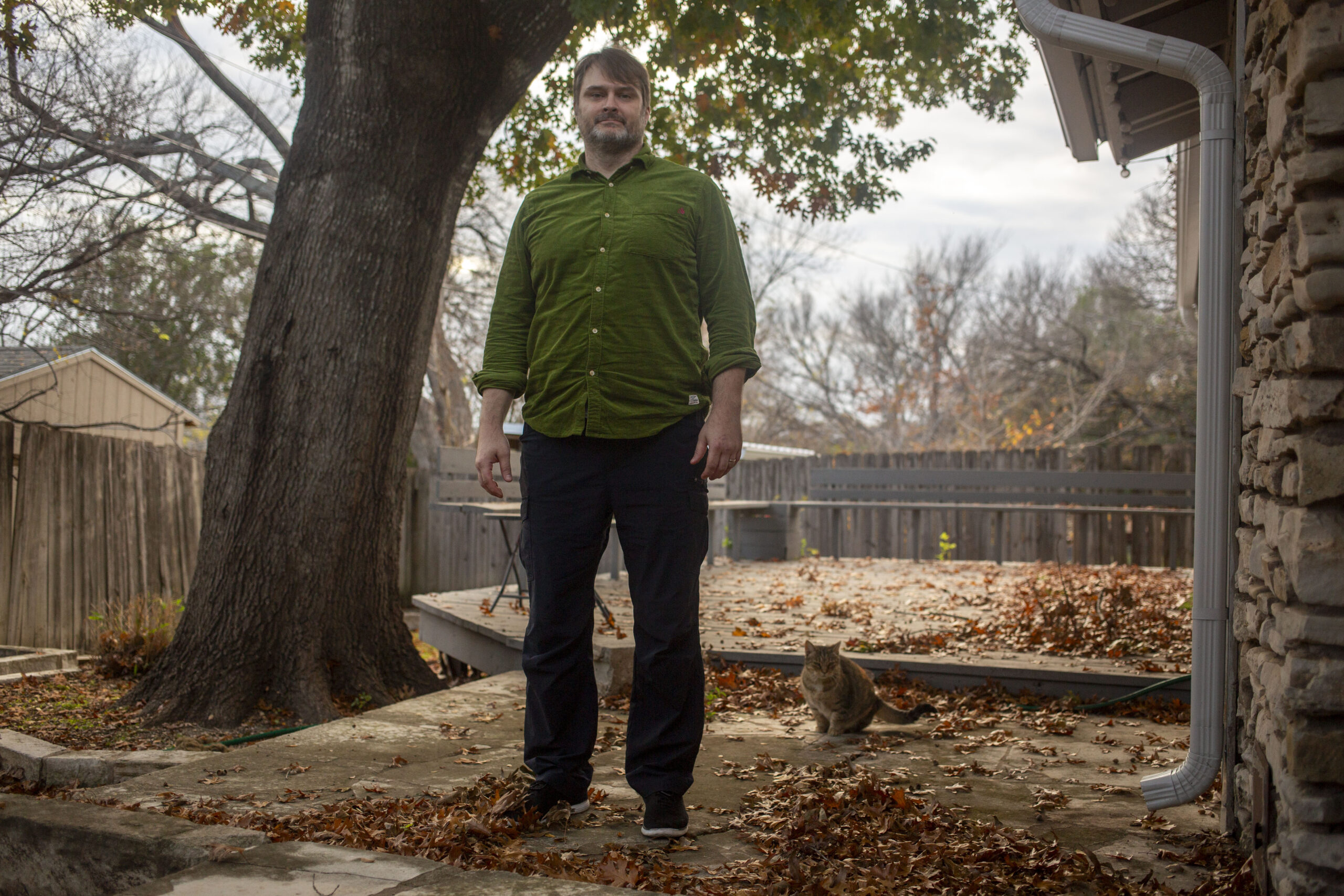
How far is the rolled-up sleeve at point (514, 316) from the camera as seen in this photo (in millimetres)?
2844

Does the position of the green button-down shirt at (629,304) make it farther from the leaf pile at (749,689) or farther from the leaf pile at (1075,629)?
the leaf pile at (1075,629)

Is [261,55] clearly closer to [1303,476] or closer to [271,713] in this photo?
[271,713]

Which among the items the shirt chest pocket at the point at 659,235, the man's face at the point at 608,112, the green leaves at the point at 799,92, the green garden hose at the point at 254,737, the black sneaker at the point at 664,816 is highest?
the green leaves at the point at 799,92

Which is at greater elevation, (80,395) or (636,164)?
(636,164)

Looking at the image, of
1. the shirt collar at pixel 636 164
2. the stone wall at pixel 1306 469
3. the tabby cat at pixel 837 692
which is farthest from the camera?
the tabby cat at pixel 837 692

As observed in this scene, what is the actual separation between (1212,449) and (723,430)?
4.29 ft

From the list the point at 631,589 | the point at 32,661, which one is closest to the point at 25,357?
the point at 32,661

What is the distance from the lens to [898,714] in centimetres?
398

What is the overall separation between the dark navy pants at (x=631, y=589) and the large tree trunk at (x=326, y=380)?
88.8 inches

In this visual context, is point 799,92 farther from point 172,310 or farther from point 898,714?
point 172,310

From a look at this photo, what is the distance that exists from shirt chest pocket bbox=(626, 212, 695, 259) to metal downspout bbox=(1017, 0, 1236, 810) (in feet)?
4.51

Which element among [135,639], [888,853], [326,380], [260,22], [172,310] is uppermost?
[260,22]

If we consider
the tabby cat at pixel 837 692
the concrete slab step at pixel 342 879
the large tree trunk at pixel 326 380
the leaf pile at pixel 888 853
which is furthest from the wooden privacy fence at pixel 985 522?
the concrete slab step at pixel 342 879

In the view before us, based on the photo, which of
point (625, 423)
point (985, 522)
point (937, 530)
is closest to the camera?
point (625, 423)
